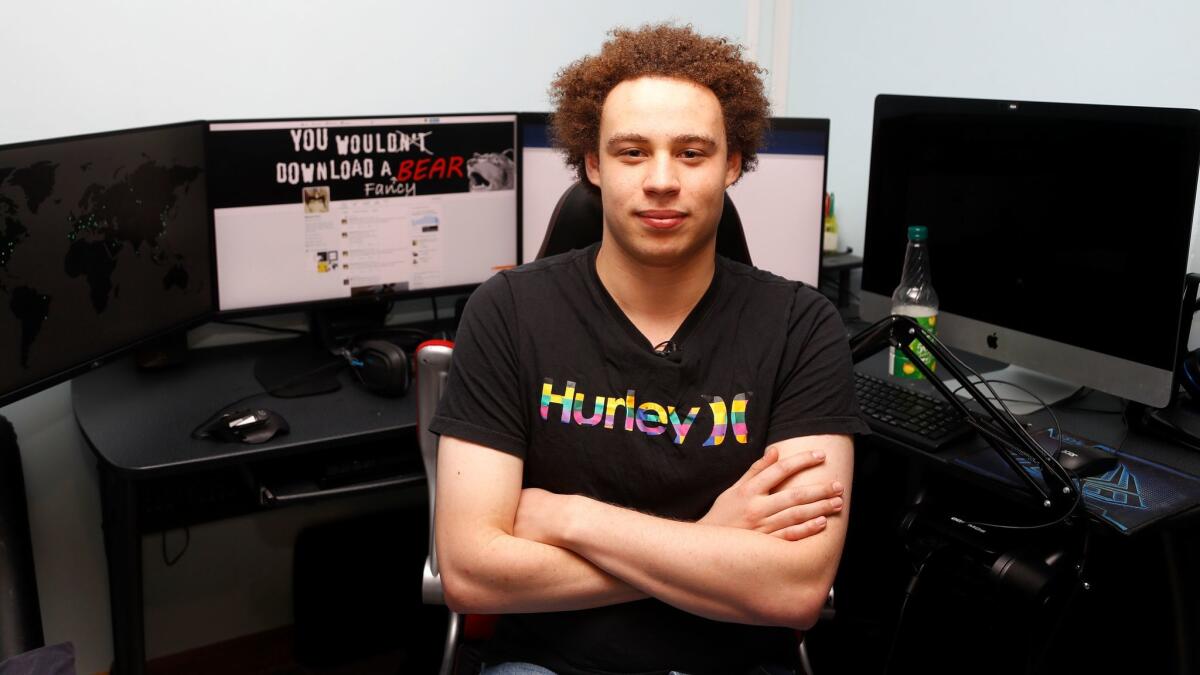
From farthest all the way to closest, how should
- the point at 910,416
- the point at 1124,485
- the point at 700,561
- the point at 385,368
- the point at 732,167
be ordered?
1. the point at 385,368
2. the point at 910,416
3. the point at 1124,485
4. the point at 732,167
5. the point at 700,561

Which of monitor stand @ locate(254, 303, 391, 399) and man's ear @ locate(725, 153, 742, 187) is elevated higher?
man's ear @ locate(725, 153, 742, 187)

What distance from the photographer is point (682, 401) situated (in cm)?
137

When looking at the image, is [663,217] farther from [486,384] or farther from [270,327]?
[270,327]

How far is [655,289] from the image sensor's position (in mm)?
1406

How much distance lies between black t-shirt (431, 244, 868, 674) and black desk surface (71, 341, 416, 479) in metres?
0.51

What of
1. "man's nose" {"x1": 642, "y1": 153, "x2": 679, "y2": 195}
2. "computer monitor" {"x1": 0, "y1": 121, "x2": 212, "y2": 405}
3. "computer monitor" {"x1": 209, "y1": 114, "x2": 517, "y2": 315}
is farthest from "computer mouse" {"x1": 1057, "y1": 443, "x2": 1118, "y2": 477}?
"computer monitor" {"x1": 0, "y1": 121, "x2": 212, "y2": 405}

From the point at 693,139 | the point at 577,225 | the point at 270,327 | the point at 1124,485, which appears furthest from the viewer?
the point at 270,327

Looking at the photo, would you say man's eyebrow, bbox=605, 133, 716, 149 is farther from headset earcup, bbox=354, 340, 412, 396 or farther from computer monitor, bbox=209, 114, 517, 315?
computer monitor, bbox=209, 114, 517, 315

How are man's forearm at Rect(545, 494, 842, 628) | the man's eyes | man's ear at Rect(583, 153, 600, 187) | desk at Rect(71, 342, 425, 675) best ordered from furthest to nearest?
desk at Rect(71, 342, 425, 675) → man's ear at Rect(583, 153, 600, 187) → the man's eyes → man's forearm at Rect(545, 494, 842, 628)

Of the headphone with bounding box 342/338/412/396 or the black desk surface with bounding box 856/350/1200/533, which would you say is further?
the headphone with bounding box 342/338/412/396

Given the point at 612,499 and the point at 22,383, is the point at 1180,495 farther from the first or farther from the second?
the point at 22,383

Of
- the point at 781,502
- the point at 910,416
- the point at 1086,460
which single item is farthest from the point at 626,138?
the point at 1086,460

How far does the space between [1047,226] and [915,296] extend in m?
0.31

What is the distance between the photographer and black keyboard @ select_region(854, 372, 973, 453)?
5.64 feet
